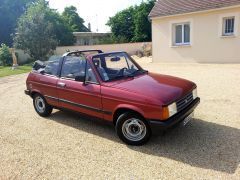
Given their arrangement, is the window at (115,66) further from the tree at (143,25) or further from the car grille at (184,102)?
the tree at (143,25)

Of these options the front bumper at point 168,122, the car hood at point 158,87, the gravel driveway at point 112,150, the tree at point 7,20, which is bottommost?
the gravel driveway at point 112,150

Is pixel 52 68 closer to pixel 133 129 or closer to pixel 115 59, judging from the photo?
pixel 115 59

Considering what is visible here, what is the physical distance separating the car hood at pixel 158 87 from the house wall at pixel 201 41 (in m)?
10.8

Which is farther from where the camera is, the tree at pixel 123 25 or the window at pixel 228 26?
the tree at pixel 123 25

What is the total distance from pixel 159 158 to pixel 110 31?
134 feet

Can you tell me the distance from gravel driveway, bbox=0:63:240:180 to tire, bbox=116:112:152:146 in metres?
0.16

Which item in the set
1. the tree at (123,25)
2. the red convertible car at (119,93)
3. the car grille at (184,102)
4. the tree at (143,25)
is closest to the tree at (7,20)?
the tree at (123,25)

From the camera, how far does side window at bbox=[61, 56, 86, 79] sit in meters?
5.37

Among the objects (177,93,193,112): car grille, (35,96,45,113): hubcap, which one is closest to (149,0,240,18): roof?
(177,93,193,112): car grille

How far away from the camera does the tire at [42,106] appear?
254 inches

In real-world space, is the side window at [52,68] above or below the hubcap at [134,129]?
above

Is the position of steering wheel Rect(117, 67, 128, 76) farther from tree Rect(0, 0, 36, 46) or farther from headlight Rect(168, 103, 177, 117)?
tree Rect(0, 0, 36, 46)

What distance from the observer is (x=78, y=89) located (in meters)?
5.29

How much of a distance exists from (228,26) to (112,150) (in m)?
12.8
